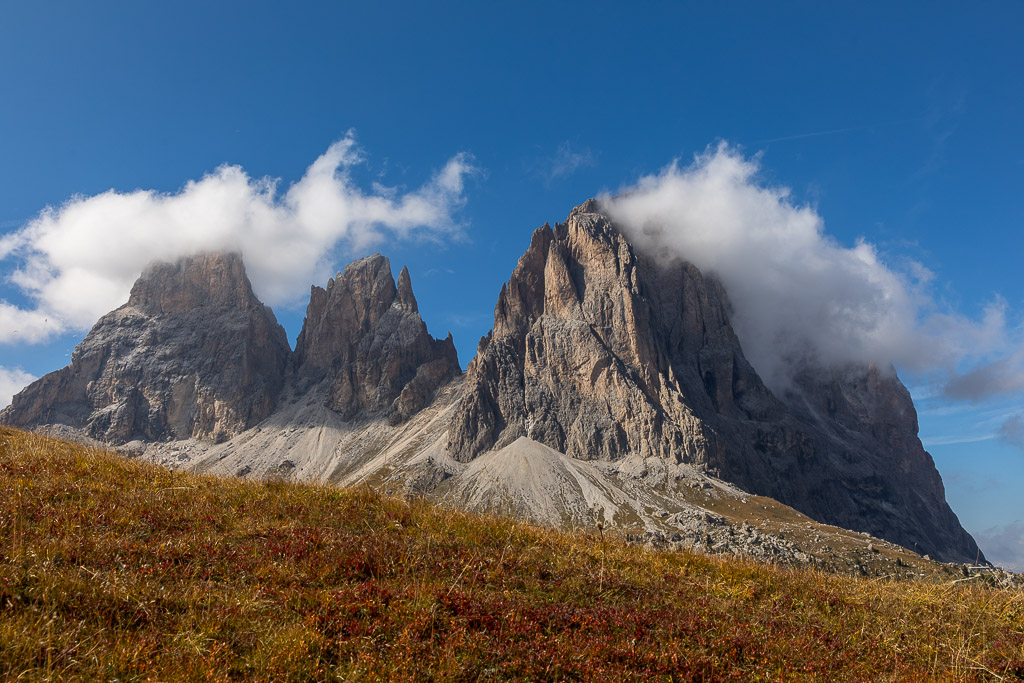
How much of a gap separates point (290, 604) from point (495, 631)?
2.93m

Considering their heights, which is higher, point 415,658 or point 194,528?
point 194,528

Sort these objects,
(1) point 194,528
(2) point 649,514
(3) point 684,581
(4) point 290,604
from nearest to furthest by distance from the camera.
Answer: (4) point 290,604, (1) point 194,528, (3) point 684,581, (2) point 649,514

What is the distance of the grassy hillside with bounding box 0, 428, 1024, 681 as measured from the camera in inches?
268

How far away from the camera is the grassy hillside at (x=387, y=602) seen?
680cm

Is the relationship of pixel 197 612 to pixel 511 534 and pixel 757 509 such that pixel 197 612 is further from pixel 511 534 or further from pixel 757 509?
pixel 757 509

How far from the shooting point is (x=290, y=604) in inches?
320

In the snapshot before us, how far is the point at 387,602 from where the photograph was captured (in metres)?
8.46

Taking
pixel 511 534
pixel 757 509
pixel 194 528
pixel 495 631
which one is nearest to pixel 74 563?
pixel 194 528

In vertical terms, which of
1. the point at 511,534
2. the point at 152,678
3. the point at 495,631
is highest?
the point at 511,534

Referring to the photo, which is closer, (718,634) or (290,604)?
(290,604)

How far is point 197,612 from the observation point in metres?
7.51

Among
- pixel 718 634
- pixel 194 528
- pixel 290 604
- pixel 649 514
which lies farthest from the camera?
pixel 649 514

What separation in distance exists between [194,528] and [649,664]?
8.35m

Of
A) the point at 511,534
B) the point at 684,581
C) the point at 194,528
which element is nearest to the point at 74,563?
the point at 194,528
